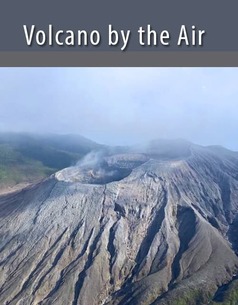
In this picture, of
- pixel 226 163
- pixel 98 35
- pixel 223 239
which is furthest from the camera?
pixel 226 163

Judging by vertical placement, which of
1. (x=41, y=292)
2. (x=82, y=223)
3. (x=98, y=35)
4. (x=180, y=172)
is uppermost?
(x=98, y=35)

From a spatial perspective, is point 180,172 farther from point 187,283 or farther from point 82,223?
point 187,283

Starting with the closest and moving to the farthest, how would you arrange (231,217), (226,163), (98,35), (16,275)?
(98,35)
(16,275)
(231,217)
(226,163)

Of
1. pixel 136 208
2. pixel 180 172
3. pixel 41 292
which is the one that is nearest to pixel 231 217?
pixel 180 172

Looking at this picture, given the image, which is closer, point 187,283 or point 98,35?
point 98,35

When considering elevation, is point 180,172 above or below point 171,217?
above

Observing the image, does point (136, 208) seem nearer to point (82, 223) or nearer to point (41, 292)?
point (82, 223)

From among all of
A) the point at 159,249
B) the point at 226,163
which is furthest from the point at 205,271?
the point at 226,163
